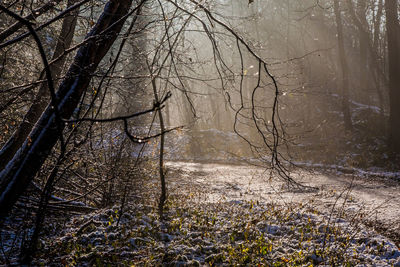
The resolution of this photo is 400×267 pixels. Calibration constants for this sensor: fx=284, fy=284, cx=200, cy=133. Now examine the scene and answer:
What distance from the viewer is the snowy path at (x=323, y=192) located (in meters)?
6.77

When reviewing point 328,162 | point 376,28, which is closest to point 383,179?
point 328,162

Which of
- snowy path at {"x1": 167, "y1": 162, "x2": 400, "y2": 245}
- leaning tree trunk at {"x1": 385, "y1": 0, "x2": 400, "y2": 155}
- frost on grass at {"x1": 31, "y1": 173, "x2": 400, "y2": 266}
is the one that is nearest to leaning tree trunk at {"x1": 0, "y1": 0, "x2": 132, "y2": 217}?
frost on grass at {"x1": 31, "y1": 173, "x2": 400, "y2": 266}

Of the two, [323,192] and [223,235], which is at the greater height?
[323,192]

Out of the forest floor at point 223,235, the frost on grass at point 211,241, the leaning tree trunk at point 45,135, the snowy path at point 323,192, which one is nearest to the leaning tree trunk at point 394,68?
the snowy path at point 323,192

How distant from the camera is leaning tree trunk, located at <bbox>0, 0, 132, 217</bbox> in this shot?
115 inches

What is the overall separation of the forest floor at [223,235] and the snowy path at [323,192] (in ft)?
0.22

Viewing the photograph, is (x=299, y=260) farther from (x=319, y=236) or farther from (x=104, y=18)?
(x=104, y=18)

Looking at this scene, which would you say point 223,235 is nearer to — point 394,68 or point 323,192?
point 323,192

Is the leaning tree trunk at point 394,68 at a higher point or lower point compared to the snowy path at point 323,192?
higher

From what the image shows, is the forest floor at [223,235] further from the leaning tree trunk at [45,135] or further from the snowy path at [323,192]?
the leaning tree trunk at [45,135]

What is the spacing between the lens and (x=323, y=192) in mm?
8609

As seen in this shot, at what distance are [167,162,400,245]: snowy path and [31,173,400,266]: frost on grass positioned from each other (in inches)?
34.9

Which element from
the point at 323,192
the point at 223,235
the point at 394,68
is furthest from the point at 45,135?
the point at 394,68

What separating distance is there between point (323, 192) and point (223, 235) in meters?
4.84
